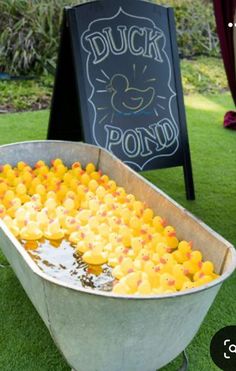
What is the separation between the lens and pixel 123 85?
313 cm

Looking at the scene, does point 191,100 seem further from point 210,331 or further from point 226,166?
point 210,331

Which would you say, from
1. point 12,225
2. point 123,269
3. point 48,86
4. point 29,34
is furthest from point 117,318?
point 29,34

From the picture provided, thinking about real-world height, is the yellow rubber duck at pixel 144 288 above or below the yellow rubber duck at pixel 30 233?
below

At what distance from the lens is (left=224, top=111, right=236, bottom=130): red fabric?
15.8 feet

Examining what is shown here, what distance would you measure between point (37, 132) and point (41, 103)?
3.39ft

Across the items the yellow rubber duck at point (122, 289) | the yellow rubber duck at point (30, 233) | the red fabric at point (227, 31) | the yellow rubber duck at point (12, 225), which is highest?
the red fabric at point (227, 31)

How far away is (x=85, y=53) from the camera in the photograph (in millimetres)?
3029

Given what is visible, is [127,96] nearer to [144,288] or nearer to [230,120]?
[144,288]

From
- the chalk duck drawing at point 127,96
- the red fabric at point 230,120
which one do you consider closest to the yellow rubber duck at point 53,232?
the chalk duck drawing at point 127,96

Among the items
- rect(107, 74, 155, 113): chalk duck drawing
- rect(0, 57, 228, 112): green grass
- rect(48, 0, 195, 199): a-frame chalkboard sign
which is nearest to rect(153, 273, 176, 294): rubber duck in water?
rect(48, 0, 195, 199): a-frame chalkboard sign

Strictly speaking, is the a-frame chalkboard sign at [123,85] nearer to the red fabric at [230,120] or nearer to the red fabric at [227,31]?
the red fabric at [227,31]

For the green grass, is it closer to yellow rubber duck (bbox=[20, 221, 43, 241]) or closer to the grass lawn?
the grass lawn

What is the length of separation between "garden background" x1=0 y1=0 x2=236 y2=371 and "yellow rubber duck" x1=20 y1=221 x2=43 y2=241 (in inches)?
15.2

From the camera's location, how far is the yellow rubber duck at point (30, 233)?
1953 millimetres
